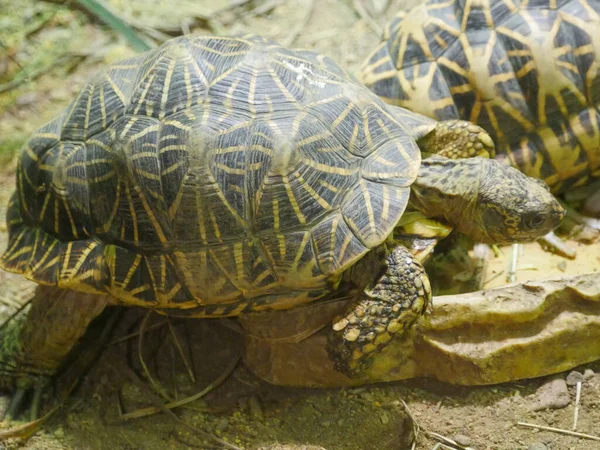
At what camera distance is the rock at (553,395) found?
2822 mm

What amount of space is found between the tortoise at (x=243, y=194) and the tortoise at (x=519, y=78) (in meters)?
0.67

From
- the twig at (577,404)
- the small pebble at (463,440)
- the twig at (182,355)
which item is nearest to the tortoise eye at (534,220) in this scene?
the twig at (577,404)

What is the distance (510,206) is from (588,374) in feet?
2.96

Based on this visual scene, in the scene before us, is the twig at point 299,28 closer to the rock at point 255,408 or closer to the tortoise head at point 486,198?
the tortoise head at point 486,198

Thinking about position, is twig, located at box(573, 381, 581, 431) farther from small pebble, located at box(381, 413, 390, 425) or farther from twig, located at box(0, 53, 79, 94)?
twig, located at box(0, 53, 79, 94)

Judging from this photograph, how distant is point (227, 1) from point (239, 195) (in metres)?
3.63

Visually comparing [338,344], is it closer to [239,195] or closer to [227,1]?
[239,195]

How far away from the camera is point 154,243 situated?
279 cm

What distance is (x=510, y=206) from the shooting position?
297cm

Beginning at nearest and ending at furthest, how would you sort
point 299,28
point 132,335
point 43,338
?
point 43,338 → point 132,335 → point 299,28

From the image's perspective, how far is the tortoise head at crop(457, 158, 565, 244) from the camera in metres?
2.98

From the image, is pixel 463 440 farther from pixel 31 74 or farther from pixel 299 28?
pixel 31 74

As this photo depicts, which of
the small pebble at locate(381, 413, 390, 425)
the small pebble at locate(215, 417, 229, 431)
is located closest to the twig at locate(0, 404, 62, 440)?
the small pebble at locate(215, 417, 229, 431)

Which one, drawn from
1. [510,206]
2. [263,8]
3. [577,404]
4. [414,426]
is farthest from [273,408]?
[263,8]
